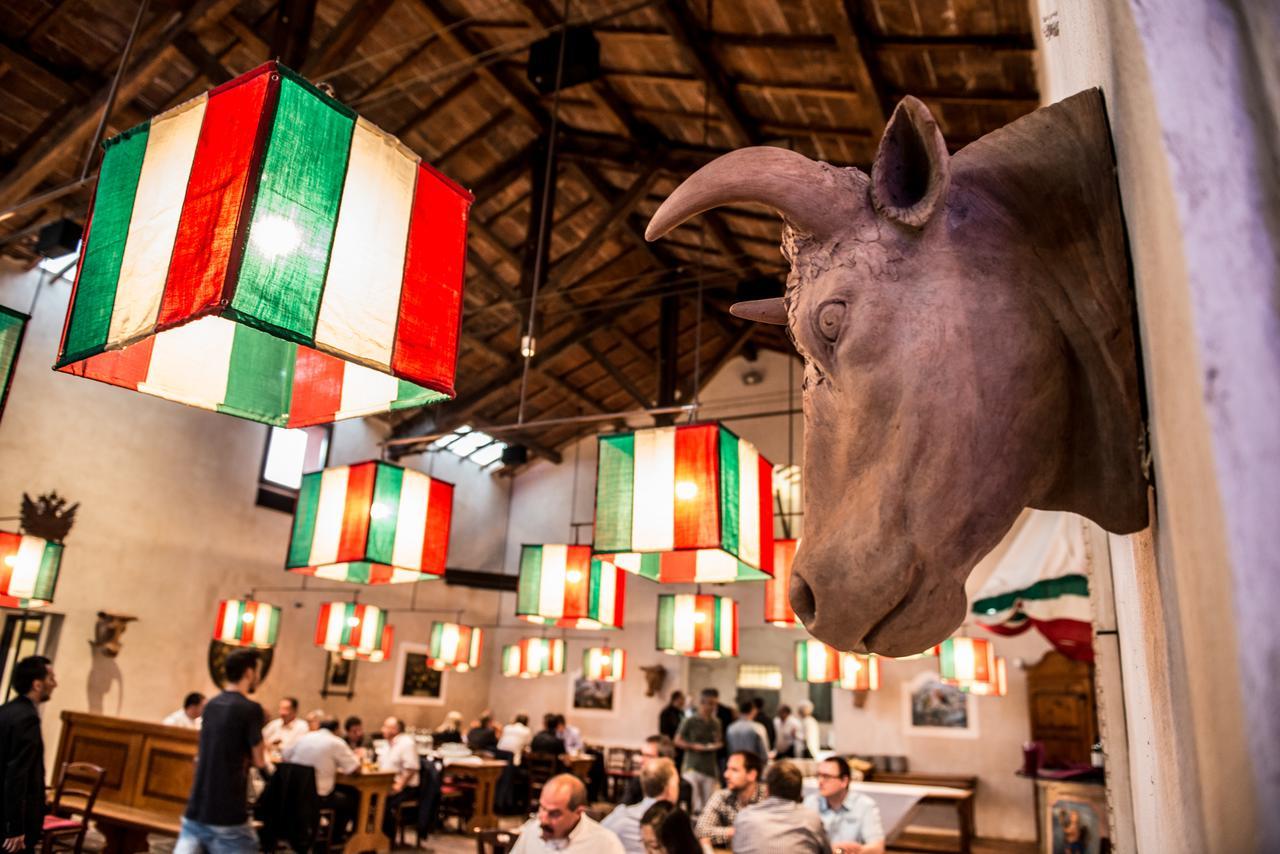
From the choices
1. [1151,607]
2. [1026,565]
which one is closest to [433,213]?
[1151,607]

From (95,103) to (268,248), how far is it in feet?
19.6

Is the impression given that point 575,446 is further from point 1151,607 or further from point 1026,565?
point 1151,607

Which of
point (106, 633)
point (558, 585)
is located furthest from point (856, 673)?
point (106, 633)

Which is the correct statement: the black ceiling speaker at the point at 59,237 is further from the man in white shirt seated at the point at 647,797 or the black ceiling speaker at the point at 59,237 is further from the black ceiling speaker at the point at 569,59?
the man in white shirt seated at the point at 647,797

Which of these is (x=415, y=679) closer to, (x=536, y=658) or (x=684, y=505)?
(x=536, y=658)

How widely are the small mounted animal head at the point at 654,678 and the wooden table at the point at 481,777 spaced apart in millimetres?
4998

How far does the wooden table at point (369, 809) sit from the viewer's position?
23.0 feet

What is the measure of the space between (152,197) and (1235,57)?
1637mm

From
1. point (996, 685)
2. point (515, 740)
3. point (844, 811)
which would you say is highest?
point (996, 685)

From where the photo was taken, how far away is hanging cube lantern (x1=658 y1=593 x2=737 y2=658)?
7.31 m

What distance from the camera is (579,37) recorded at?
6438 mm

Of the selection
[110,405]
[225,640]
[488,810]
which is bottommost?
[488,810]

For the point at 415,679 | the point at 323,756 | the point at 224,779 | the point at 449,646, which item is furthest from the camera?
the point at 415,679

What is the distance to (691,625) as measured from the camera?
24.1ft
